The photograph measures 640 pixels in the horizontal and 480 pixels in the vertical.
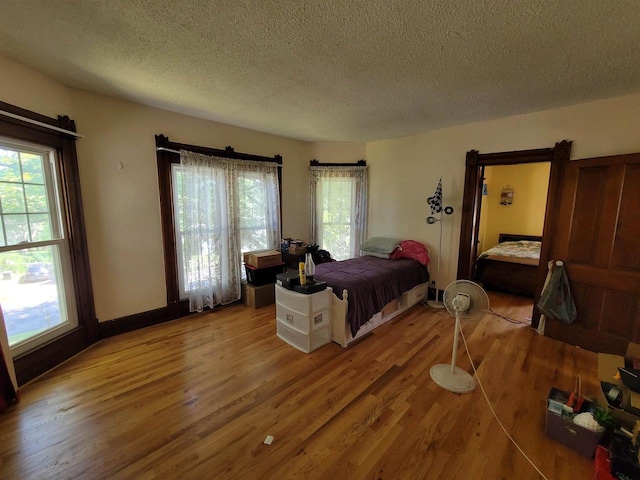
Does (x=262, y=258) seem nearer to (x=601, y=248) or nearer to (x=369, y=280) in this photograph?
(x=369, y=280)

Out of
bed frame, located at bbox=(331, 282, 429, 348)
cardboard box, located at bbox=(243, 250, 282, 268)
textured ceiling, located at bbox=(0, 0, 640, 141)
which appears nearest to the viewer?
textured ceiling, located at bbox=(0, 0, 640, 141)

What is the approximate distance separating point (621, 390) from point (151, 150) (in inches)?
177

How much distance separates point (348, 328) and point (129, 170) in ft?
9.64

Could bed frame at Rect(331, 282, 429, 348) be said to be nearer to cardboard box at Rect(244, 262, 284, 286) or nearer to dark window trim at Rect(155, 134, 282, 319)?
cardboard box at Rect(244, 262, 284, 286)

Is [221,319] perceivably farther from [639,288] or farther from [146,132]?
[639,288]

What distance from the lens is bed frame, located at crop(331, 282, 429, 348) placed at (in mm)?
2615

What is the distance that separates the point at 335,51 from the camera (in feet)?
5.75

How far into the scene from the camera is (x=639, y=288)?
7.70 ft

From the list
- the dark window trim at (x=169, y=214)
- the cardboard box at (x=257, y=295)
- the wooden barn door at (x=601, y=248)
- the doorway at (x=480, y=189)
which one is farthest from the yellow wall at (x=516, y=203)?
the dark window trim at (x=169, y=214)

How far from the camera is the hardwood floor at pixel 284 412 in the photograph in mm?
1458

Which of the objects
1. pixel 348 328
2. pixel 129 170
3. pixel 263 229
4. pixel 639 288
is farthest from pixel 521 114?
pixel 129 170

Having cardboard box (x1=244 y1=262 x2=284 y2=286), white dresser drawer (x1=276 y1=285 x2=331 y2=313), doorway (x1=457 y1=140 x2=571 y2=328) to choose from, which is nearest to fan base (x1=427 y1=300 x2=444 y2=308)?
doorway (x1=457 y1=140 x2=571 y2=328)

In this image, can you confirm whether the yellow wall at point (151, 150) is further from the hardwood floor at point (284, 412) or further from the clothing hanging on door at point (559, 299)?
the clothing hanging on door at point (559, 299)

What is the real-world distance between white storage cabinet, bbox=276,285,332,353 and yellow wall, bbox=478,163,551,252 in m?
4.34
